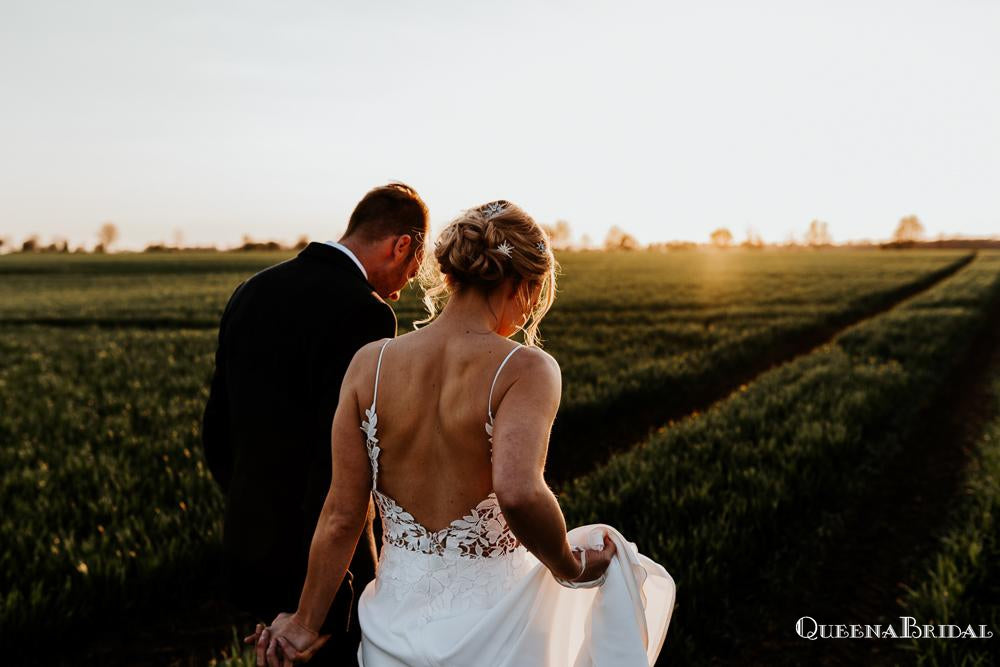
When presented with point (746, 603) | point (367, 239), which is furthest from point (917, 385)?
point (367, 239)

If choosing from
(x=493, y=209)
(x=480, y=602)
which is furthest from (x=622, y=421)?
(x=493, y=209)

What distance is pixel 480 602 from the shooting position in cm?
199

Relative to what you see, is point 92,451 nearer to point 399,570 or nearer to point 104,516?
point 104,516

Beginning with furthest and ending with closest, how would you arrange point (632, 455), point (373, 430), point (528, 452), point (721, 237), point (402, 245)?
point (721, 237)
point (632, 455)
point (402, 245)
point (373, 430)
point (528, 452)

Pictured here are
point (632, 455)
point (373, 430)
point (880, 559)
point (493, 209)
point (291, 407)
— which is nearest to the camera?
point (493, 209)

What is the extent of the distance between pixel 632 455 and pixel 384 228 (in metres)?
5.06

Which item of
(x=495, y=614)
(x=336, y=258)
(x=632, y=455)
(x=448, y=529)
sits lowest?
(x=632, y=455)

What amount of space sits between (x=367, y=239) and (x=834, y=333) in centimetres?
1921

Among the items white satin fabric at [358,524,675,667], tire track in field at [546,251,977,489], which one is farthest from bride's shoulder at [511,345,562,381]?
tire track in field at [546,251,977,489]

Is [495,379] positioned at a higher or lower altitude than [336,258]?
lower

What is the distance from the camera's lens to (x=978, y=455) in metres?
7.68

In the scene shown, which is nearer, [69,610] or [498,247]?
[498,247]

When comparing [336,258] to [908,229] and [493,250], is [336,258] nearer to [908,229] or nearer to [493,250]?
[493,250]

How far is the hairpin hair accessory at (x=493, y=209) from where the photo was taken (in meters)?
1.76
